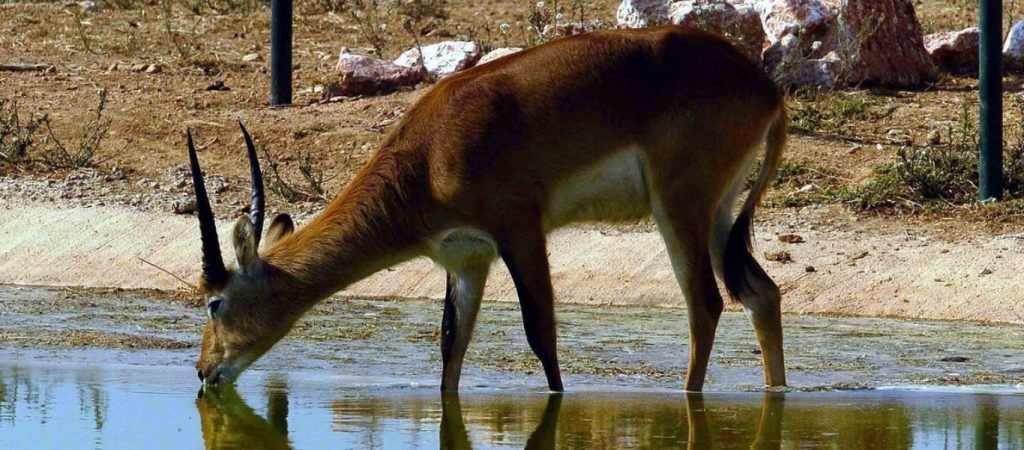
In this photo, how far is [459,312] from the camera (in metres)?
9.18

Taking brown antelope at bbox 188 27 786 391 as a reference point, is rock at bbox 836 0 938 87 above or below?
above

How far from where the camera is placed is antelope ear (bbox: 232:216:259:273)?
29.1 feet

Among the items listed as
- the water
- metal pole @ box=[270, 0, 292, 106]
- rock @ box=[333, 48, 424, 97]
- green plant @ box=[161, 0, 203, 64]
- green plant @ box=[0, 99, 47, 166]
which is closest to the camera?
the water

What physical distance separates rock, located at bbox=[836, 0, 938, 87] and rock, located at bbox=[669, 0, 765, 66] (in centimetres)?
67

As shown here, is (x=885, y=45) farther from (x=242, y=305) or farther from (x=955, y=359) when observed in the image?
(x=242, y=305)

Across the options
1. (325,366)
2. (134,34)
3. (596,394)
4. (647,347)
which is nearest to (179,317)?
(325,366)

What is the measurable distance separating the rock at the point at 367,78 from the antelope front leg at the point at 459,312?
648 cm

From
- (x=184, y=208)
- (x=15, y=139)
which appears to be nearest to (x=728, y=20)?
(x=184, y=208)

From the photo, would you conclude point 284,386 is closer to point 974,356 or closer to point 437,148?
point 437,148

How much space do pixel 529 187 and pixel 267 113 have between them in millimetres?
6736

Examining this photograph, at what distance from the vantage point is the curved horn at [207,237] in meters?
8.50

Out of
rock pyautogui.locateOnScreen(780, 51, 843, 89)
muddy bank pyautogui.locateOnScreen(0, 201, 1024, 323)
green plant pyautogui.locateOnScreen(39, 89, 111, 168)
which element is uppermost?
rock pyautogui.locateOnScreen(780, 51, 843, 89)

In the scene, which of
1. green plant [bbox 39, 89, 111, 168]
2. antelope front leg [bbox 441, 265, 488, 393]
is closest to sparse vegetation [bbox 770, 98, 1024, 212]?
antelope front leg [bbox 441, 265, 488, 393]

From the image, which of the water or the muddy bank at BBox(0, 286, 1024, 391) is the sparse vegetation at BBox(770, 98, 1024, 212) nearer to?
the muddy bank at BBox(0, 286, 1024, 391)
